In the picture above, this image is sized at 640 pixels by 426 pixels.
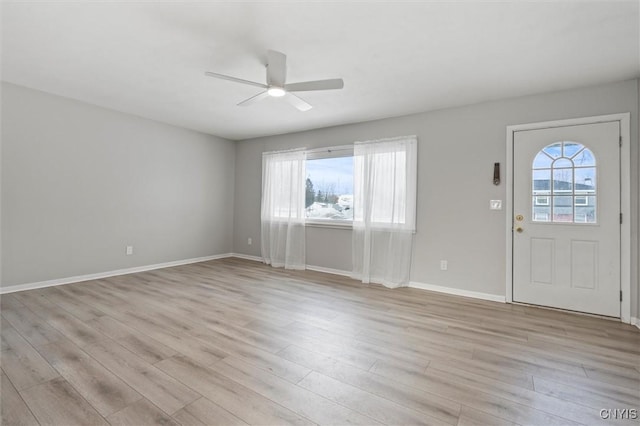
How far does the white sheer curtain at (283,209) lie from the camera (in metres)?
5.36

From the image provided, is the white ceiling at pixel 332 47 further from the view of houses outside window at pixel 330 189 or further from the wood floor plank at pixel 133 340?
the wood floor plank at pixel 133 340

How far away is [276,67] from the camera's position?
2.63 m

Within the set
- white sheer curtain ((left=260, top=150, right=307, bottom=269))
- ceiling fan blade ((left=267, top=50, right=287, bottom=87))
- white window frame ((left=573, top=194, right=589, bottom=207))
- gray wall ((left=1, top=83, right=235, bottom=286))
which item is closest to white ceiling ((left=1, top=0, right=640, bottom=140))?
ceiling fan blade ((left=267, top=50, right=287, bottom=87))

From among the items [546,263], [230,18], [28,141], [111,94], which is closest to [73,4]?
[230,18]

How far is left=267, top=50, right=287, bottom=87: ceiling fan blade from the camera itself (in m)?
2.54

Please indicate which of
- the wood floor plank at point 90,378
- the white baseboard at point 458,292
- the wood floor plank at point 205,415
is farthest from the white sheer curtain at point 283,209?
the wood floor plank at point 205,415

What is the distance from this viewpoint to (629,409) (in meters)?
1.68

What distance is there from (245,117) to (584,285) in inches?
194

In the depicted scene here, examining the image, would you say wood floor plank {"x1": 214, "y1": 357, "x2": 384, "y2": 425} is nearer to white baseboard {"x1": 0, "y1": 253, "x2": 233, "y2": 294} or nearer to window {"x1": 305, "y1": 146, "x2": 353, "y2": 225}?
window {"x1": 305, "y1": 146, "x2": 353, "y2": 225}

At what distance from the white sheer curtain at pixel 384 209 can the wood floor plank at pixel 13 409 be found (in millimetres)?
3715

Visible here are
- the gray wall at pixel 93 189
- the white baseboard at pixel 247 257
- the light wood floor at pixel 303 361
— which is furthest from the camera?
the white baseboard at pixel 247 257

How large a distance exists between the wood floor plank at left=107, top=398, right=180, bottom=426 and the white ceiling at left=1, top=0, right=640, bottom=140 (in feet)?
8.56

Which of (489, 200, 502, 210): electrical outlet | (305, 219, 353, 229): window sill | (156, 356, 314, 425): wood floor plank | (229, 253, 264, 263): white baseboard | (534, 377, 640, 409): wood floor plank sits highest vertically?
(489, 200, 502, 210): electrical outlet

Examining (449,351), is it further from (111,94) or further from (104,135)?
(104,135)
